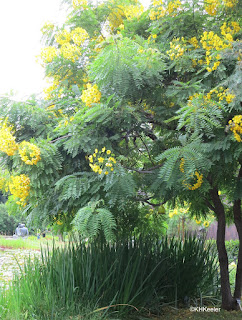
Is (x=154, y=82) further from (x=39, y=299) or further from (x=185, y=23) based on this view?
(x=39, y=299)

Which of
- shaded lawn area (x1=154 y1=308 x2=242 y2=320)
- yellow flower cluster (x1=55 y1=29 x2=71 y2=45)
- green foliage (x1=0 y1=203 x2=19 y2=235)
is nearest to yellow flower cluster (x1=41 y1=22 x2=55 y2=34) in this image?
yellow flower cluster (x1=55 y1=29 x2=71 y2=45)

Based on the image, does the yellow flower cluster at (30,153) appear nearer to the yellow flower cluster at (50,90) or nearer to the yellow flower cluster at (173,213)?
the yellow flower cluster at (50,90)

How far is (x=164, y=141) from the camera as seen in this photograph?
14.9ft

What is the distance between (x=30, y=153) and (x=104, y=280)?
1.87m

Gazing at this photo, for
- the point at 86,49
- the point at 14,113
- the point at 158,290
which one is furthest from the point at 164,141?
the point at 158,290

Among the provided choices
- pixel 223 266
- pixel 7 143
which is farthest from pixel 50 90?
pixel 223 266

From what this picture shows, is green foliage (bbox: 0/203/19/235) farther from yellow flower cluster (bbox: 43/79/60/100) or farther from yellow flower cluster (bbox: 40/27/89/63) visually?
yellow flower cluster (bbox: 40/27/89/63)

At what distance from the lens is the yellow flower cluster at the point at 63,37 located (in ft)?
15.7

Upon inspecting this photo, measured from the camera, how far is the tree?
309 cm

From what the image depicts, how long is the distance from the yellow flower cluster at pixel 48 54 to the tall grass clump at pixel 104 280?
100 inches

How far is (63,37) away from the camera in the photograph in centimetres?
489

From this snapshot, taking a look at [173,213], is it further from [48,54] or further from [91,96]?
[91,96]

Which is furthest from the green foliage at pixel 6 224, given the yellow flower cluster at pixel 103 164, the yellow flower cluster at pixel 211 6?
the yellow flower cluster at pixel 211 6

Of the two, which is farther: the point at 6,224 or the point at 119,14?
the point at 6,224
